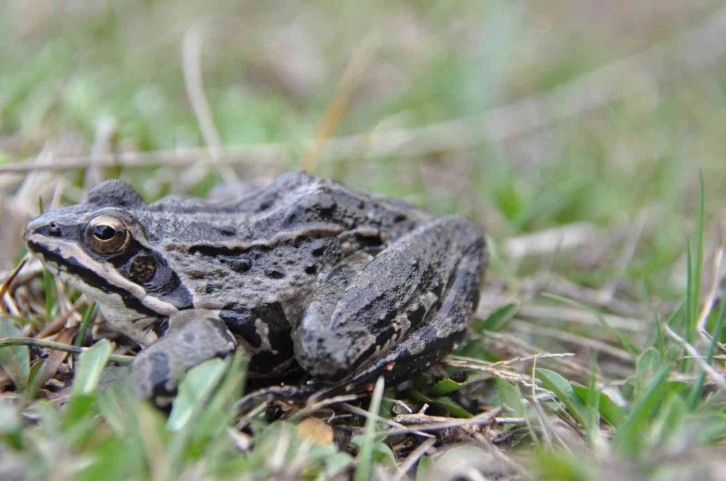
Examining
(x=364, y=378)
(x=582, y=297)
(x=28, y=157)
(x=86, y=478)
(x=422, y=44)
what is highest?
(x=422, y=44)

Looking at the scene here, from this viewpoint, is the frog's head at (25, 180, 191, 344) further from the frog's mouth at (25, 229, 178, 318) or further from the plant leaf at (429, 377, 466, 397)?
the plant leaf at (429, 377, 466, 397)

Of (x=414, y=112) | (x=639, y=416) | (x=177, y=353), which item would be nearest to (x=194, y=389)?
(x=177, y=353)

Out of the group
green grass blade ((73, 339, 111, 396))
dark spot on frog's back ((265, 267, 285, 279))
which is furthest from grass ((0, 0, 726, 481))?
dark spot on frog's back ((265, 267, 285, 279))

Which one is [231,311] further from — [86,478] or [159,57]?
[159,57]

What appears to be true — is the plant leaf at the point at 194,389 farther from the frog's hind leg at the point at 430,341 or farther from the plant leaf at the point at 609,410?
the plant leaf at the point at 609,410

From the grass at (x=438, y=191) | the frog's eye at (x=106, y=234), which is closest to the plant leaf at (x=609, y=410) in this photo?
the grass at (x=438, y=191)

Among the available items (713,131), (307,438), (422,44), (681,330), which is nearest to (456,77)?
(422,44)
